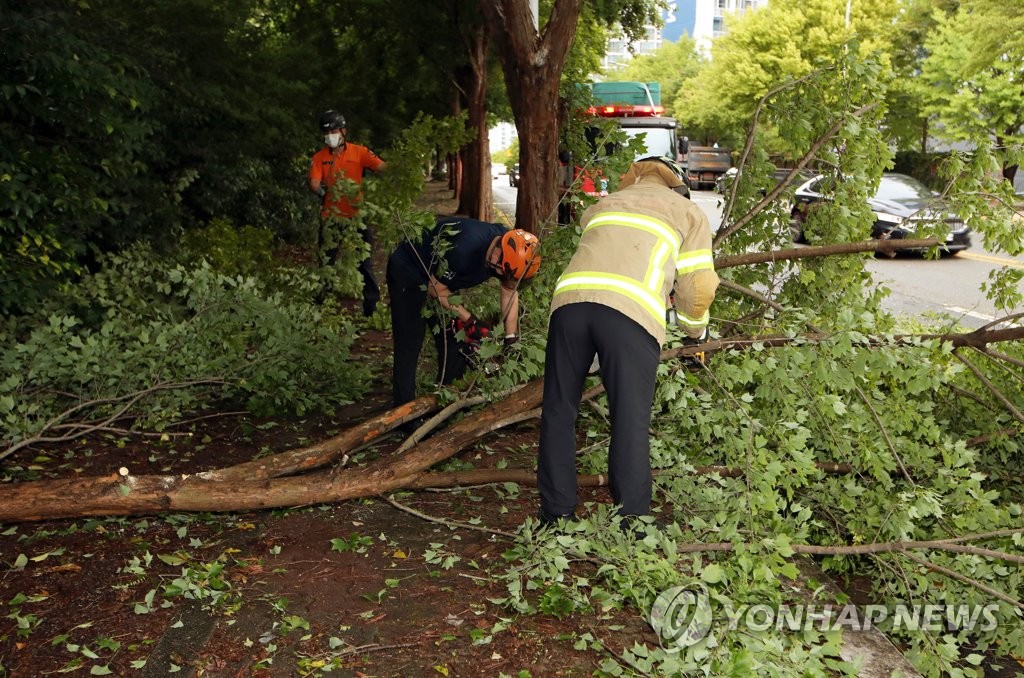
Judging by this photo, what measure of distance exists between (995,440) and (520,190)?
4987mm

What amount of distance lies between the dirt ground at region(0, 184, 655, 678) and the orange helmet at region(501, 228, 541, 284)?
45.2 inches

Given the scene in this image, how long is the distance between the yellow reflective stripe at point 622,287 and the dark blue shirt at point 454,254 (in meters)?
1.29

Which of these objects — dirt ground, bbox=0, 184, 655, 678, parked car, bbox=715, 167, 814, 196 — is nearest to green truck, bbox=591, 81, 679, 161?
parked car, bbox=715, 167, 814, 196

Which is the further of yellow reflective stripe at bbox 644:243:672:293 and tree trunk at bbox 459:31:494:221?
tree trunk at bbox 459:31:494:221

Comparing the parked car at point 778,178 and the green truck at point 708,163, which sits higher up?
the parked car at point 778,178

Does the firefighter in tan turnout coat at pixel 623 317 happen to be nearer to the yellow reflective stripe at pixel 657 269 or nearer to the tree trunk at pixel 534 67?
the yellow reflective stripe at pixel 657 269

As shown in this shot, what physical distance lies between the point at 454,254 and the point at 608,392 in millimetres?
1686

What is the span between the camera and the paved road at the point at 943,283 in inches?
403

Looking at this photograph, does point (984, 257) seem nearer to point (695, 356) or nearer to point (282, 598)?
point (695, 356)

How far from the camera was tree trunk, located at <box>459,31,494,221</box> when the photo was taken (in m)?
17.0

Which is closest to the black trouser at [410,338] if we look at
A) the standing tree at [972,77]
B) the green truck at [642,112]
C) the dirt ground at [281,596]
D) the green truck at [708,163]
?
the dirt ground at [281,596]

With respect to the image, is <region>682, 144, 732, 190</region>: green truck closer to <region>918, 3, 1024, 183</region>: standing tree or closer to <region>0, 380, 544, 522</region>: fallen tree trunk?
<region>918, 3, 1024, 183</region>: standing tree

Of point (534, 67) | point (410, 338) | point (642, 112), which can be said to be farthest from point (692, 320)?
point (642, 112)

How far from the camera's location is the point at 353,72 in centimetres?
1791
